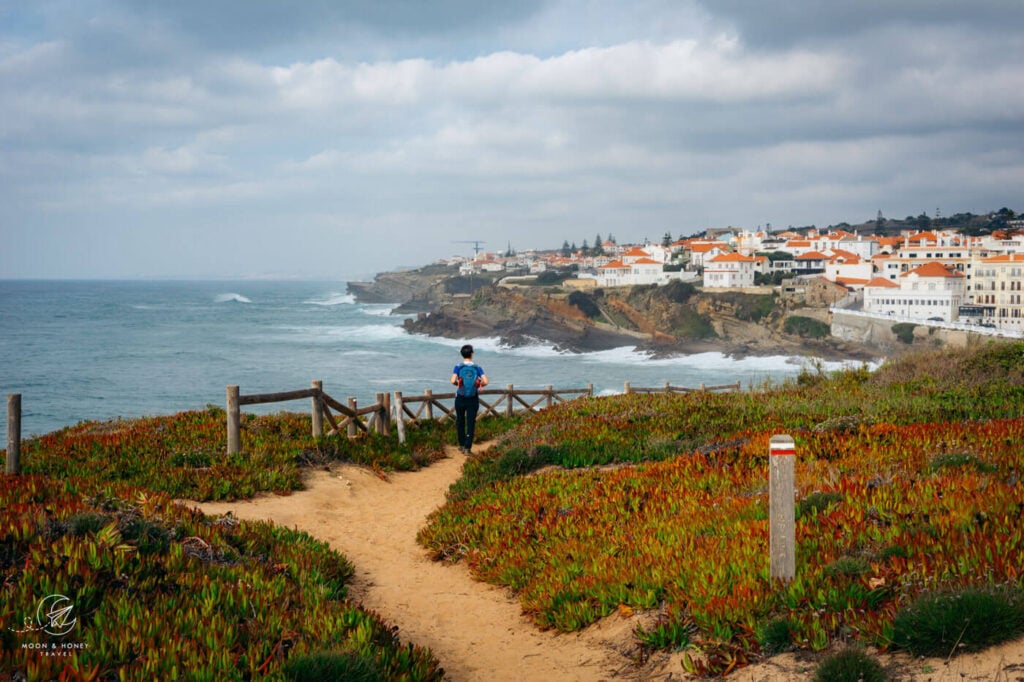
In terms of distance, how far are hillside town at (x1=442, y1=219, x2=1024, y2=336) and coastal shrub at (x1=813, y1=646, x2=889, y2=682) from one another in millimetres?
92961

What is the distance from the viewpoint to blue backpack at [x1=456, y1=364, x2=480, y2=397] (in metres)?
15.6

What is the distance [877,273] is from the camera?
130750 millimetres

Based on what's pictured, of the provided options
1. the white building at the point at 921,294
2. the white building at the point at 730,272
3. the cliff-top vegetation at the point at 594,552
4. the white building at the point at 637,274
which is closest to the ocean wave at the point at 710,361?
the white building at the point at 921,294

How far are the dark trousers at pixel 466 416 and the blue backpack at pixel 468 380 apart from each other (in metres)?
0.15

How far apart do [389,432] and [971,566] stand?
13.9 m

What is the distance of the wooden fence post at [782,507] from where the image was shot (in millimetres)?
5383

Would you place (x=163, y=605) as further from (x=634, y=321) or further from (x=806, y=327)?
(x=634, y=321)

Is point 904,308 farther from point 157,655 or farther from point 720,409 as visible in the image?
point 157,655

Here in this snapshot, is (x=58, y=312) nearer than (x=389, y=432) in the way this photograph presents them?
No

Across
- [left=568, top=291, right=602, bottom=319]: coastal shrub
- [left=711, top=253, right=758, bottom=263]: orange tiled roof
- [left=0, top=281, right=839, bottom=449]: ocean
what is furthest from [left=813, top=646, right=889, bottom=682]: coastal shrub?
[left=711, top=253, right=758, bottom=263]: orange tiled roof

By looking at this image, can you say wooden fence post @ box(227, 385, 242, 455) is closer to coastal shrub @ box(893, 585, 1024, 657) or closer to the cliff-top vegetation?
the cliff-top vegetation

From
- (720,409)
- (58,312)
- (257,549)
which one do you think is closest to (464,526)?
(257,549)

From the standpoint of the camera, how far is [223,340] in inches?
3895

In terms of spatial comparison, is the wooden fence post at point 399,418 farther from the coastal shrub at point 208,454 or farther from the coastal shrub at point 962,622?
the coastal shrub at point 962,622
